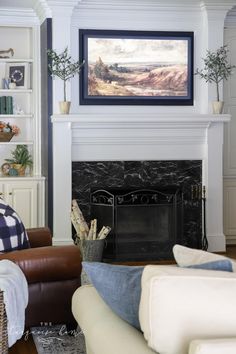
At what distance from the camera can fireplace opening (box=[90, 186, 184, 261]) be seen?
6.70 m

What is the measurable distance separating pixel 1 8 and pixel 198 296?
18.6ft

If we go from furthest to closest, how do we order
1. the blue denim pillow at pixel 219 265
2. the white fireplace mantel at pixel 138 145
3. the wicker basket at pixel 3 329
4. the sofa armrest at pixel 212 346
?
1. the white fireplace mantel at pixel 138 145
2. the wicker basket at pixel 3 329
3. the blue denim pillow at pixel 219 265
4. the sofa armrest at pixel 212 346

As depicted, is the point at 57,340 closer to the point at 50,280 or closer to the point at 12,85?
the point at 50,280

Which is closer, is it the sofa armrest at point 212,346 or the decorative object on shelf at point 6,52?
the sofa armrest at point 212,346

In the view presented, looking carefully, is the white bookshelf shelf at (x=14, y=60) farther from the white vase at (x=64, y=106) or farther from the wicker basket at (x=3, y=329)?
the wicker basket at (x=3, y=329)

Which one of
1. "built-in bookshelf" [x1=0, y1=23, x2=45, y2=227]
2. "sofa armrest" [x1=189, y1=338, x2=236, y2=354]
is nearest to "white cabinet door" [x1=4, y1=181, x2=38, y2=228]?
"built-in bookshelf" [x1=0, y1=23, x2=45, y2=227]

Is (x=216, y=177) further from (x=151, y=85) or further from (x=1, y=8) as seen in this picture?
(x=1, y=8)

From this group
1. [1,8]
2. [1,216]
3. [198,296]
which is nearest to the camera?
[198,296]

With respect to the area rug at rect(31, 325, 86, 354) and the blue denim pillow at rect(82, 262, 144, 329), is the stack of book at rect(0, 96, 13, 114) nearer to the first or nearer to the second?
the area rug at rect(31, 325, 86, 354)

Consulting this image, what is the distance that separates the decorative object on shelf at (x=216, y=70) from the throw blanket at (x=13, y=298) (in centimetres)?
398

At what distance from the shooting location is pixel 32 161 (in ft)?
23.8

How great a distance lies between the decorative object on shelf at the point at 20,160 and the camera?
7117 mm

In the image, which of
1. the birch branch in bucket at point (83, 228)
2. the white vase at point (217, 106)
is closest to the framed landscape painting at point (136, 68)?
the white vase at point (217, 106)

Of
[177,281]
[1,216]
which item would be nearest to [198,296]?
[177,281]
